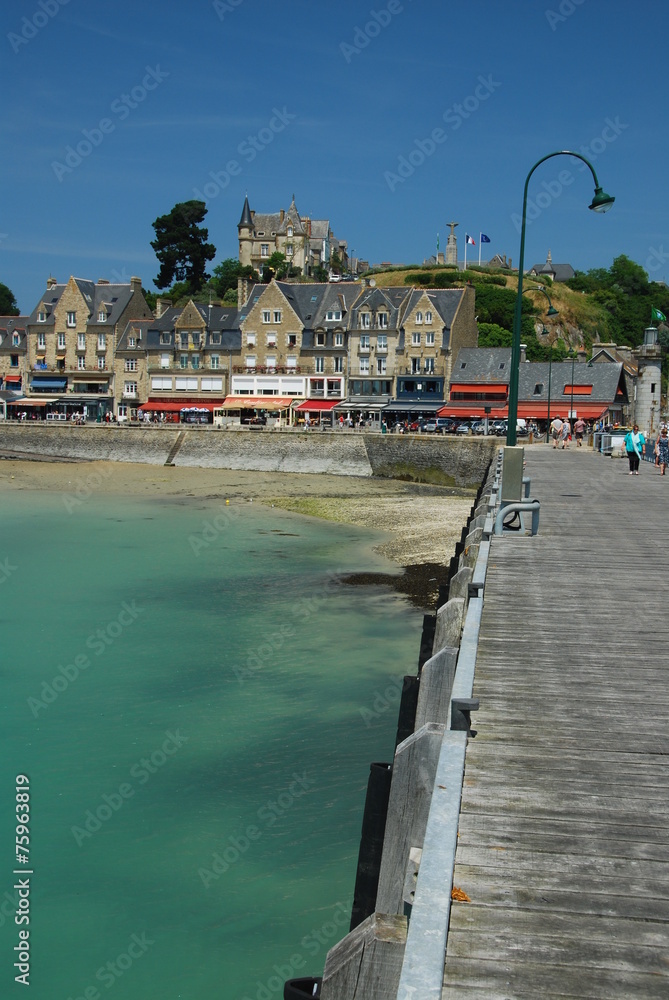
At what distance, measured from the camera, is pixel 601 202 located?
56.2 feet

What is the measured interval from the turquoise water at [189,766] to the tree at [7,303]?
103667 millimetres

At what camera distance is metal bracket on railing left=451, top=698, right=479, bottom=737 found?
560cm

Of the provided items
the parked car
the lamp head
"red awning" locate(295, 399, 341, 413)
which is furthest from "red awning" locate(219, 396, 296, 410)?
the lamp head

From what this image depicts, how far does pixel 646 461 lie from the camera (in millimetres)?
35188

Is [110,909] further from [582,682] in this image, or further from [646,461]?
[646,461]

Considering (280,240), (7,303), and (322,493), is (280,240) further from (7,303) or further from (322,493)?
(322,493)

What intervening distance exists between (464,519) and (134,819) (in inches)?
1065

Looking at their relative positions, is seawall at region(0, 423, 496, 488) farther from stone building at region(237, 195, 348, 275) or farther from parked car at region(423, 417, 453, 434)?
stone building at region(237, 195, 348, 275)

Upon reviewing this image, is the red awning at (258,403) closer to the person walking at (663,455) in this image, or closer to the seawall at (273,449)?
the seawall at (273,449)

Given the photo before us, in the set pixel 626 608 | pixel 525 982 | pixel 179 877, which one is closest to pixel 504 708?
pixel 525 982

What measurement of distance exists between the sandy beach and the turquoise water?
5.29 m

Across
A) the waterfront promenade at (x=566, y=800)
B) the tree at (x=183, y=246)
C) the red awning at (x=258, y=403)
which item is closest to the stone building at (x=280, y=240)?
the tree at (x=183, y=246)

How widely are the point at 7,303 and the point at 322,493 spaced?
288ft

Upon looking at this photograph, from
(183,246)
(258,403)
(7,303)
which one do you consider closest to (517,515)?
(258,403)
